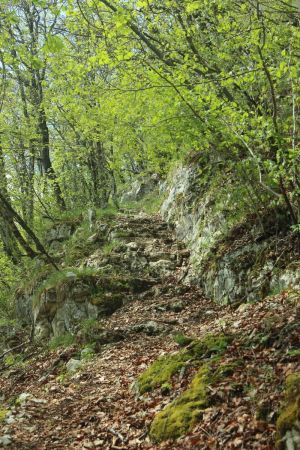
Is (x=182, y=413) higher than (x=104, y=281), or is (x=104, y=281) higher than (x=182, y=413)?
(x=104, y=281)

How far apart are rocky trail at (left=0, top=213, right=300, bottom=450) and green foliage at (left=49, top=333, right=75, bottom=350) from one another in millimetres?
212

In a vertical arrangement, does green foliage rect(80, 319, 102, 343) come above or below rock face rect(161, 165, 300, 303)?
below

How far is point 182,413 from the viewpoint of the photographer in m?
4.62

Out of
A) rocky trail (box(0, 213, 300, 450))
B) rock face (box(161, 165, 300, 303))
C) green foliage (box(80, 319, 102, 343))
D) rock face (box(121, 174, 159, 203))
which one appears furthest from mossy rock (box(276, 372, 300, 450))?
rock face (box(121, 174, 159, 203))

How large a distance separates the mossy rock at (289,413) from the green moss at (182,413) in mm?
1071

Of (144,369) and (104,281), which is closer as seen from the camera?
(144,369)

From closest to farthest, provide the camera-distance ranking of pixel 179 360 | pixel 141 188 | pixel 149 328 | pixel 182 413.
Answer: pixel 182 413
pixel 179 360
pixel 149 328
pixel 141 188

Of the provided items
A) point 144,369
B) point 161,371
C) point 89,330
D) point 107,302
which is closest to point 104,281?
point 107,302

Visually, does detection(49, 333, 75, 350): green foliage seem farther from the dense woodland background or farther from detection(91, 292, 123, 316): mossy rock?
the dense woodland background

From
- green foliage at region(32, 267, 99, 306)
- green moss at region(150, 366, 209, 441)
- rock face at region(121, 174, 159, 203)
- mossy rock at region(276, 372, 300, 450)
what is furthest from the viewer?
rock face at region(121, 174, 159, 203)

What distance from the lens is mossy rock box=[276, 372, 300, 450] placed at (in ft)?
11.3

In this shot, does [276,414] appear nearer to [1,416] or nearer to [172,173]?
[1,416]

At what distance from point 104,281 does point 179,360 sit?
559cm

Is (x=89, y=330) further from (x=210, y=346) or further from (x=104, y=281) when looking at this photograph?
(x=210, y=346)
